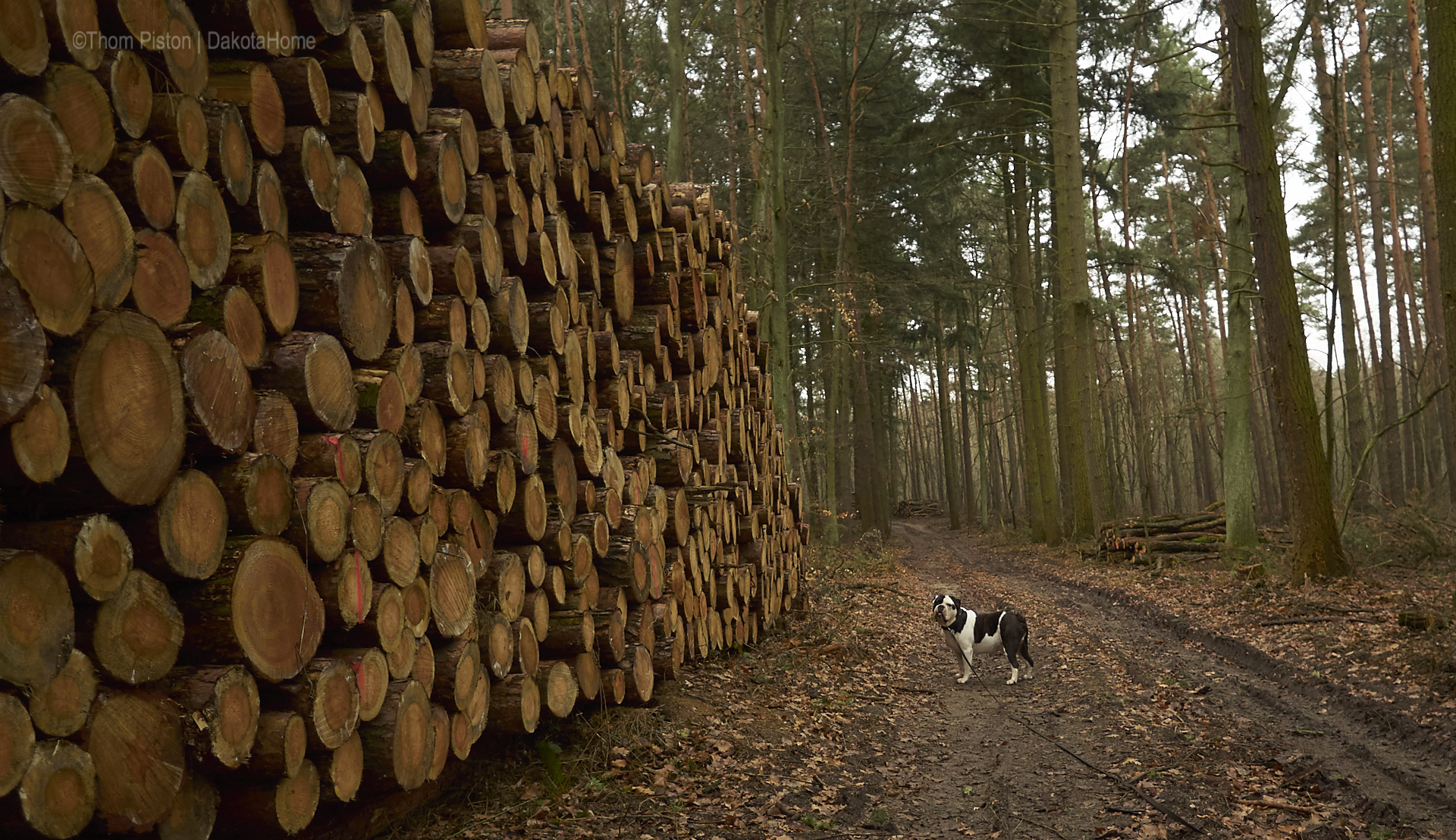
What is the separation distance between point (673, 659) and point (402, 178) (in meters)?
3.99

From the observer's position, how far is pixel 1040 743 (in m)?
6.74

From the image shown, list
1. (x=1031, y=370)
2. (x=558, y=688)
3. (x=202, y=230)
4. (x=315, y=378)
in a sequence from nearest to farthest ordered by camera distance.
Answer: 1. (x=202, y=230)
2. (x=315, y=378)
3. (x=558, y=688)
4. (x=1031, y=370)

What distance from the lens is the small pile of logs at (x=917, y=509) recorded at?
49438 millimetres

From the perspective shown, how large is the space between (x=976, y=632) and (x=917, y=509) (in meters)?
41.2

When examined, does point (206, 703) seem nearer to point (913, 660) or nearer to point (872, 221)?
point (913, 660)

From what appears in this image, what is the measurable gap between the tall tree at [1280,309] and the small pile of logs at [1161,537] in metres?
4.29

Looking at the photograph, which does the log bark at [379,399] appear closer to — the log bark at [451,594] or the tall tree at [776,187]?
the log bark at [451,594]

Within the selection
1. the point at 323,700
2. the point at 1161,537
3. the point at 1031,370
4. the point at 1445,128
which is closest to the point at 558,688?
the point at 323,700

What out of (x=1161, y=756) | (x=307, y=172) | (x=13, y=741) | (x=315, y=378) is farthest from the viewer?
(x=1161, y=756)

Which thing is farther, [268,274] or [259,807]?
[268,274]

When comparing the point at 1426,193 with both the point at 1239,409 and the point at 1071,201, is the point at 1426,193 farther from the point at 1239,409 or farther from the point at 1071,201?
the point at 1239,409

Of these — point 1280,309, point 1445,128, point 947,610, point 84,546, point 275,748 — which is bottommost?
point 947,610

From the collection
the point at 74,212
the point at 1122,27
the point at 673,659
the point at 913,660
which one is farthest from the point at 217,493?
the point at 1122,27

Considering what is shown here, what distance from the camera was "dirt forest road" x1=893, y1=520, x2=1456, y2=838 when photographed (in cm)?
493
